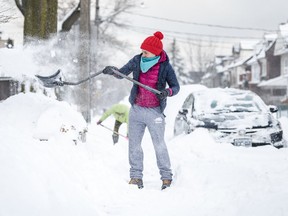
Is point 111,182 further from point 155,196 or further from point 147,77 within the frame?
point 147,77

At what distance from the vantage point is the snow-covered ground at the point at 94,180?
3.24 metres

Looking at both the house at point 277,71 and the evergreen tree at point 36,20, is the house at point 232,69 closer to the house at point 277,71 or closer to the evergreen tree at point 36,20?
the house at point 277,71

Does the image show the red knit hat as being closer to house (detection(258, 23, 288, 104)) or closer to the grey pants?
the grey pants

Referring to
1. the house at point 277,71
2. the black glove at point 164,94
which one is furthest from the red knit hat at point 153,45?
the house at point 277,71

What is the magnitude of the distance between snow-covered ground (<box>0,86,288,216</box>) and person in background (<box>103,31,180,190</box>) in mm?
276

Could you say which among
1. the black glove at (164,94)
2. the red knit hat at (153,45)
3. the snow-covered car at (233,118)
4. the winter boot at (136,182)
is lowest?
the snow-covered car at (233,118)

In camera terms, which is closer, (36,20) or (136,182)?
(136,182)

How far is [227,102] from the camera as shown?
8023mm

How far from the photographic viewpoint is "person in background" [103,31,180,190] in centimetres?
491

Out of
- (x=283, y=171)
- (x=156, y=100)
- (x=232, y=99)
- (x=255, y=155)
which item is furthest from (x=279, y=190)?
(x=232, y=99)

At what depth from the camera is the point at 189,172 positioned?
5.26m

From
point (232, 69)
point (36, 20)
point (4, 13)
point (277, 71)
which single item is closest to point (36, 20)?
point (36, 20)

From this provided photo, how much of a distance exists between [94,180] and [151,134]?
3.24 feet

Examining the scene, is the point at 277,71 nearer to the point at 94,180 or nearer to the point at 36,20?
the point at 36,20
